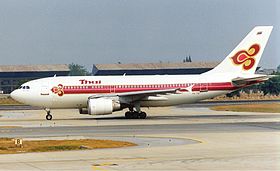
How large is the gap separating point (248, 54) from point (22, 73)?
437 feet

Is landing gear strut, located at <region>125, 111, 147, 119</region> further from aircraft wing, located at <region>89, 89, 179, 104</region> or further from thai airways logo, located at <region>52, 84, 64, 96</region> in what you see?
thai airways logo, located at <region>52, 84, 64, 96</region>

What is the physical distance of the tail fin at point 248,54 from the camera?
6034cm

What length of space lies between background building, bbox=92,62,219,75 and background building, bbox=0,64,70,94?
13.5 m

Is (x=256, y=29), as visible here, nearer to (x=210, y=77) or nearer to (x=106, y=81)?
(x=210, y=77)

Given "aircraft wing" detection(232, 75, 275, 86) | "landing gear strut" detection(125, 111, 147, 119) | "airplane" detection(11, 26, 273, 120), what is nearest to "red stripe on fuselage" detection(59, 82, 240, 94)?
"airplane" detection(11, 26, 273, 120)

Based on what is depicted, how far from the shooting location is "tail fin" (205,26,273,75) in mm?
60344

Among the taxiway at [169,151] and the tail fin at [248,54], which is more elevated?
the tail fin at [248,54]

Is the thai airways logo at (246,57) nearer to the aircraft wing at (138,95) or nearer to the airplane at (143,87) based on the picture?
the airplane at (143,87)

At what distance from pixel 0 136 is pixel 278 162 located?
2080 cm

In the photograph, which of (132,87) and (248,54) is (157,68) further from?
(132,87)

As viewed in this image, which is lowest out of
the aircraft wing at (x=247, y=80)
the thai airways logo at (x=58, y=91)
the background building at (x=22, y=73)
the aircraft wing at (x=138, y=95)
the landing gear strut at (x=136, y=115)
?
the landing gear strut at (x=136, y=115)

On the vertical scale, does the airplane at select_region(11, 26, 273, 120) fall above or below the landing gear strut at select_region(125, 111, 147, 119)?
above

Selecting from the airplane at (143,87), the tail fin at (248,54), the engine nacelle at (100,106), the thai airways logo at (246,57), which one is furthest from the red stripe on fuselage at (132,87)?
the thai airways logo at (246,57)

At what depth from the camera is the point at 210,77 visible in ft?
195
